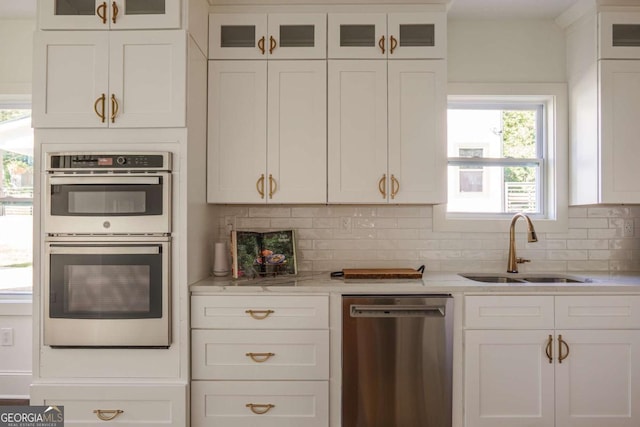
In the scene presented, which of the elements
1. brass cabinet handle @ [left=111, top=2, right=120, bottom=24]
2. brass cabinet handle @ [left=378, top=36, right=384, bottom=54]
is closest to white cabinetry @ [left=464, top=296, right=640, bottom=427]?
brass cabinet handle @ [left=378, top=36, right=384, bottom=54]

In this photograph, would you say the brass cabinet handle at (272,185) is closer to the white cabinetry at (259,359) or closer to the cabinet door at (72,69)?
the white cabinetry at (259,359)

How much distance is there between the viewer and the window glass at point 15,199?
2.95m

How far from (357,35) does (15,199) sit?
8.99 ft

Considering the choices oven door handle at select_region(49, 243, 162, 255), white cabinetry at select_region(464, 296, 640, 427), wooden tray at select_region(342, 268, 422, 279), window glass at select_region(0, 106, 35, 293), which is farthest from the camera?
window glass at select_region(0, 106, 35, 293)

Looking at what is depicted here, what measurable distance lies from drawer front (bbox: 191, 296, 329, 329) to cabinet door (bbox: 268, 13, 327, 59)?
149cm

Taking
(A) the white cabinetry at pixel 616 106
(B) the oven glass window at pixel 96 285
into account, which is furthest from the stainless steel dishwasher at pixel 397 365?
(A) the white cabinetry at pixel 616 106

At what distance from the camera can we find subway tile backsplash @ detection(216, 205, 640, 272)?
9.05 ft

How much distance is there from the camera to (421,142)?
8.07 feet

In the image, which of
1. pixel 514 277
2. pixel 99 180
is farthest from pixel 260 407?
pixel 514 277

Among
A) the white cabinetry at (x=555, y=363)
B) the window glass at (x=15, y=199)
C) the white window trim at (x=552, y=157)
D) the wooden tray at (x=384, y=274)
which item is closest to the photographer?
the white cabinetry at (x=555, y=363)

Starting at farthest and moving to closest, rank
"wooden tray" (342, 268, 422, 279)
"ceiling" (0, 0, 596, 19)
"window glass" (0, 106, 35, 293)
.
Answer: "window glass" (0, 106, 35, 293) → "ceiling" (0, 0, 596, 19) → "wooden tray" (342, 268, 422, 279)

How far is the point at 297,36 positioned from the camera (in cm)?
249

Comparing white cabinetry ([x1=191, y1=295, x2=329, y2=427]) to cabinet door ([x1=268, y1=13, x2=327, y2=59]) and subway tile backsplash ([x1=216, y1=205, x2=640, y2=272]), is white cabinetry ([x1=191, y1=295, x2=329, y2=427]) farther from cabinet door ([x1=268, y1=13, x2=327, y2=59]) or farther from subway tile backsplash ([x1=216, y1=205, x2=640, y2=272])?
cabinet door ([x1=268, y1=13, x2=327, y2=59])

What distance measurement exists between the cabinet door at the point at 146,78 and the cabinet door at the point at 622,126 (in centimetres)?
251
